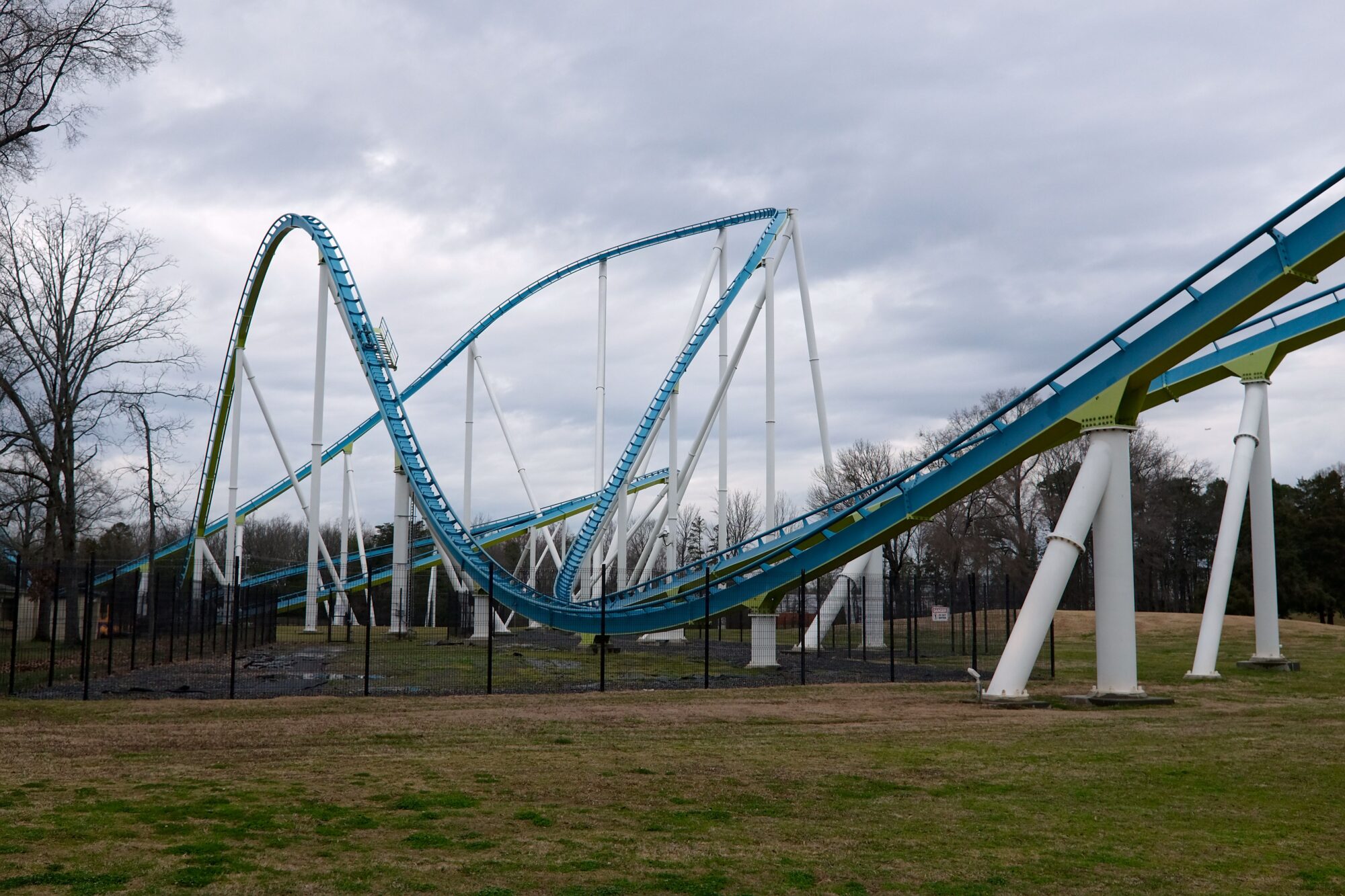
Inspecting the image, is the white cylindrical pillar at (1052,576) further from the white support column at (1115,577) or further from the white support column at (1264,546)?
the white support column at (1264,546)

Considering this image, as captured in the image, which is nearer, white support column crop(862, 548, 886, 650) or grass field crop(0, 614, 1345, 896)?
grass field crop(0, 614, 1345, 896)

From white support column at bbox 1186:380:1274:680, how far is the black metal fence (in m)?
3.33

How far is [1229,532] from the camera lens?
20.1 metres

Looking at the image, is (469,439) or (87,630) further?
(469,439)

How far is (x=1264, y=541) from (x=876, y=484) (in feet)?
27.1

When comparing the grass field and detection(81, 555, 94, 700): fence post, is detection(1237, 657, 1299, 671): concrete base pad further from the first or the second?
detection(81, 555, 94, 700): fence post

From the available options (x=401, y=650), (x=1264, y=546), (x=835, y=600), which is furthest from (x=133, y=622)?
(x=1264, y=546)

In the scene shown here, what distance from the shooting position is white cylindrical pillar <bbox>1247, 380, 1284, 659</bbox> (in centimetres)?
2102

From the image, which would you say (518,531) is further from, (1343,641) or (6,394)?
(1343,641)

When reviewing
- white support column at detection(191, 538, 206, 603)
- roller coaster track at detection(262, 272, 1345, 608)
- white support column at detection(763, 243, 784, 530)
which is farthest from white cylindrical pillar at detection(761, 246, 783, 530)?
white support column at detection(191, 538, 206, 603)

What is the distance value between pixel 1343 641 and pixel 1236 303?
23073mm

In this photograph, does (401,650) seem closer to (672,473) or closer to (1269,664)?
(672,473)

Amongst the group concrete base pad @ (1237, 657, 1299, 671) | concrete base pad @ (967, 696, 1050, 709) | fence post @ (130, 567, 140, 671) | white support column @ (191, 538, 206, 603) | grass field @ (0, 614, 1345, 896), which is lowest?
concrete base pad @ (1237, 657, 1299, 671)

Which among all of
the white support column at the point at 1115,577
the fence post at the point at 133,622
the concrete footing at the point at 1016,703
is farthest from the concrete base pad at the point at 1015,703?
the fence post at the point at 133,622
